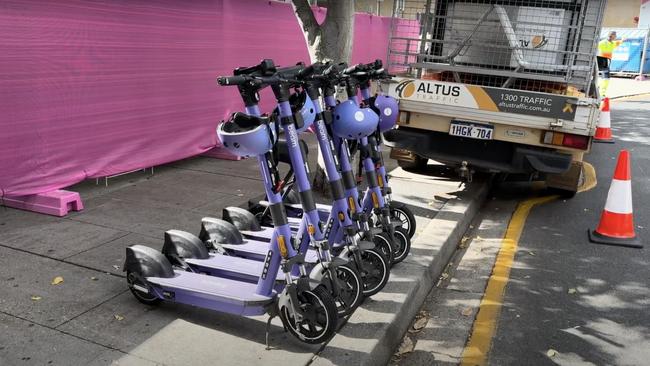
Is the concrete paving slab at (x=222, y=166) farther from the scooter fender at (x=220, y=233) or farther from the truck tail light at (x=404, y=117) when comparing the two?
the scooter fender at (x=220, y=233)

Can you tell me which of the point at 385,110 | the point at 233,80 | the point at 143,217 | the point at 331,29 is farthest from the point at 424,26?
the point at 233,80

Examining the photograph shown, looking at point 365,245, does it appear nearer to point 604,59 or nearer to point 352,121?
point 352,121

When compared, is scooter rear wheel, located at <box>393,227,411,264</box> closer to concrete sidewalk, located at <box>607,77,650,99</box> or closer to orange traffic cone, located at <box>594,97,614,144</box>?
orange traffic cone, located at <box>594,97,614,144</box>

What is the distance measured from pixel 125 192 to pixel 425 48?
391cm

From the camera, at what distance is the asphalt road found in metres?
3.85

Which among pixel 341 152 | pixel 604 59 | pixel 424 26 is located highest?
pixel 424 26

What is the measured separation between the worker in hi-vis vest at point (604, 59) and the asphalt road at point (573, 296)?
3.58 metres

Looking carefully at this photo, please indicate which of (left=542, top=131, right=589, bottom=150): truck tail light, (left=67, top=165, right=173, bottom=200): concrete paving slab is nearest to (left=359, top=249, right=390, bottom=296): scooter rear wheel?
(left=542, top=131, right=589, bottom=150): truck tail light

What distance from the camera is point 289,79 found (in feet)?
11.3

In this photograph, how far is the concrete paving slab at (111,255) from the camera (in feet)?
14.1

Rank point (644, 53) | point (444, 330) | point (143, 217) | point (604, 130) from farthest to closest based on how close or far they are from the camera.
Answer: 1. point (644, 53)
2. point (604, 130)
3. point (143, 217)
4. point (444, 330)

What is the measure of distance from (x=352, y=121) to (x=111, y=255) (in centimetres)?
215

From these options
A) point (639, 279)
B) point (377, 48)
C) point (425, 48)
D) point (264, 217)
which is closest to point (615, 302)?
point (639, 279)

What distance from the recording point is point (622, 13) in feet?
123
